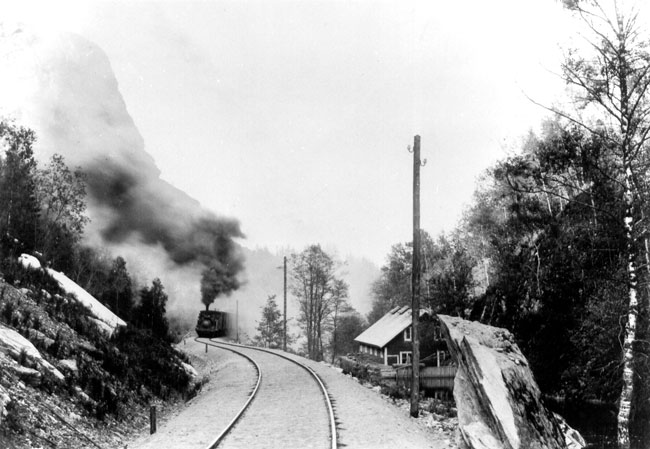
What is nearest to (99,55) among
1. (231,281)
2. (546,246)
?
(231,281)

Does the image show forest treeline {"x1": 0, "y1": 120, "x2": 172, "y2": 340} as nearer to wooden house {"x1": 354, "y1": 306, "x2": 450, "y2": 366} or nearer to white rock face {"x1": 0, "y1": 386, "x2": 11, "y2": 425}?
white rock face {"x1": 0, "y1": 386, "x2": 11, "y2": 425}

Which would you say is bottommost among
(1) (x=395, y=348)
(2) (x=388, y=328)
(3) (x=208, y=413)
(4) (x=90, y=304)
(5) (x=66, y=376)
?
(1) (x=395, y=348)

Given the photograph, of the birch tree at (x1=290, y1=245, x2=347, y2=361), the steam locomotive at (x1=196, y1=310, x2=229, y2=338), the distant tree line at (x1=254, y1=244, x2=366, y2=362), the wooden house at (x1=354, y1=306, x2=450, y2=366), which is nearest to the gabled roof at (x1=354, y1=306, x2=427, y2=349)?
the wooden house at (x1=354, y1=306, x2=450, y2=366)

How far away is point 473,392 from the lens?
10148 mm

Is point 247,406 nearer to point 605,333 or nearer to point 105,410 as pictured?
point 105,410

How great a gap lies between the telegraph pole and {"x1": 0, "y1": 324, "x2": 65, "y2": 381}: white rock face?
30.2 ft

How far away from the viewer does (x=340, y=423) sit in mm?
11531

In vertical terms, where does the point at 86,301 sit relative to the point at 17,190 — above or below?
below

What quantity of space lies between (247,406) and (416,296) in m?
5.94

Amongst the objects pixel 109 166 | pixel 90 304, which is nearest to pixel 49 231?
pixel 90 304

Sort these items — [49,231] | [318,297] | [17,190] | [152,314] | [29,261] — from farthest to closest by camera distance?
[318,297], [49,231], [152,314], [17,190], [29,261]

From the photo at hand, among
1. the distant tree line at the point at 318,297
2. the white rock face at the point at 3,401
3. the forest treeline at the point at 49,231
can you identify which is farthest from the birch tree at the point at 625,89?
the distant tree line at the point at 318,297

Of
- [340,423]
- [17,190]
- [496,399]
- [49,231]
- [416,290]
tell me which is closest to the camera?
[496,399]

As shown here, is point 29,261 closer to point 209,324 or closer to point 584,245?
point 584,245
